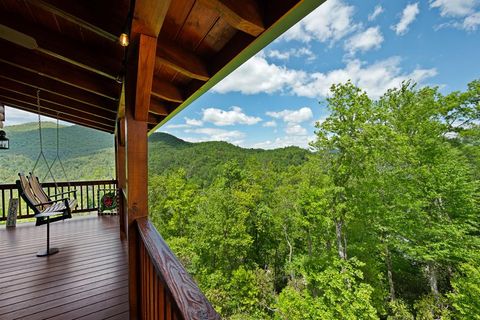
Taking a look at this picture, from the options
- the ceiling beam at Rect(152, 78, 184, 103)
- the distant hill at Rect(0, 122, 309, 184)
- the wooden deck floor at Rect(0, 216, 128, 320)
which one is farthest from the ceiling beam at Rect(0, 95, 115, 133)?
the distant hill at Rect(0, 122, 309, 184)

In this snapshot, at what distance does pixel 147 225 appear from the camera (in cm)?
145

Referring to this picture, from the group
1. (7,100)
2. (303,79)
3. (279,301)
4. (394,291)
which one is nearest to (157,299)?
(7,100)

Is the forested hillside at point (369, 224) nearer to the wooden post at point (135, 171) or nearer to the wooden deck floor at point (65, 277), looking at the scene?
the wooden deck floor at point (65, 277)

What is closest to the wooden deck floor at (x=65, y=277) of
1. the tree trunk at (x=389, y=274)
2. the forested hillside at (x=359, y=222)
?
the forested hillside at (x=359, y=222)

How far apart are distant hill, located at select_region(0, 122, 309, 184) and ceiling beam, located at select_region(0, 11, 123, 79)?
8.02m

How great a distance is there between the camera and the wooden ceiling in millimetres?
1042

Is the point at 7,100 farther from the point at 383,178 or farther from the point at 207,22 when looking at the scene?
the point at 383,178

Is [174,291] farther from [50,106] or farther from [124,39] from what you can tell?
[50,106]

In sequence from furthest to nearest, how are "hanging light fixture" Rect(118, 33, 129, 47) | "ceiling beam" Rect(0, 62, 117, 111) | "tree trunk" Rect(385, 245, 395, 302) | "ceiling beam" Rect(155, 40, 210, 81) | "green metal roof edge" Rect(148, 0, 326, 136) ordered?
"tree trunk" Rect(385, 245, 395, 302) < "ceiling beam" Rect(0, 62, 117, 111) < "ceiling beam" Rect(155, 40, 210, 81) < "hanging light fixture" Rect(118, 33, 129, 47) < "green metal roof edge" Rect(148, 0, 326, 136)

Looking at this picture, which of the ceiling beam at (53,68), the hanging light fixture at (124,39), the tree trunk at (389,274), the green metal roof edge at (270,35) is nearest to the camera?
the green metal roof edge at (270,35)

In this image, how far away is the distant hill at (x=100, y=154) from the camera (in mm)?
12152

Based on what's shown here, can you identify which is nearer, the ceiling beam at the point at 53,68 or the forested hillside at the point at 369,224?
the ceiling beam at the point at 53,68

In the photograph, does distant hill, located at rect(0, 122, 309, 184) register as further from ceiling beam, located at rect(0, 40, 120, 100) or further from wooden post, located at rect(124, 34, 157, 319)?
wooden post, located at rect(124, 34, 157, 319)

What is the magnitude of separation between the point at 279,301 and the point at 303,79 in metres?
17.2
